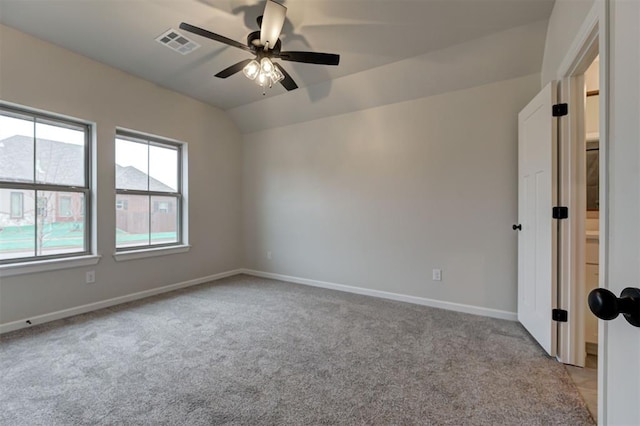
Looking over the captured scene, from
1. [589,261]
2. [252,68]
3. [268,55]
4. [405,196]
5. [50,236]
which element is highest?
[268,55]

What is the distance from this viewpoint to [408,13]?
2367mm

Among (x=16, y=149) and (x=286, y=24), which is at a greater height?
(x=286, y=24)

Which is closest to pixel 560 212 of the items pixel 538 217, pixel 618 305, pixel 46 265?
pixel 538 217

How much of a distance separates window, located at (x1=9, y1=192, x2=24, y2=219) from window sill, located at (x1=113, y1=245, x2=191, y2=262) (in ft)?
2.98

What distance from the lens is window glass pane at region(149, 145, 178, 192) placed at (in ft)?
12.7

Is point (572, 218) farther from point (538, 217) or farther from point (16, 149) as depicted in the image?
point (16, 149)

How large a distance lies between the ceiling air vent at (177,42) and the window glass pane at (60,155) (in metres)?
1.42

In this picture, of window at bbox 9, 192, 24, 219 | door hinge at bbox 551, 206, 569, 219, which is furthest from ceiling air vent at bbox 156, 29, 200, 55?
door hinge at bbox 551, 206, 569, 219

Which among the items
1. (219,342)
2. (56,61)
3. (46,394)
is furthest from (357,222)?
(56,61)

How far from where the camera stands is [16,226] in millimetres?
2721

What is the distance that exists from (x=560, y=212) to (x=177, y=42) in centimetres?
366

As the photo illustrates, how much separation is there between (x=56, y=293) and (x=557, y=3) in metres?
5.20

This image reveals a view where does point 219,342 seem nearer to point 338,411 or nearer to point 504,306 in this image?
point 338,411

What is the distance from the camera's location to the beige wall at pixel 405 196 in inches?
117
